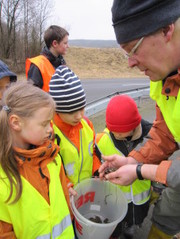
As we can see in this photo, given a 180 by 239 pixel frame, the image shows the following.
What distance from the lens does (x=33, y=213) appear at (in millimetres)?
1660

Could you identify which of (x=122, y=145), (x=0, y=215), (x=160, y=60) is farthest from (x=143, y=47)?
(x=0, y=215)

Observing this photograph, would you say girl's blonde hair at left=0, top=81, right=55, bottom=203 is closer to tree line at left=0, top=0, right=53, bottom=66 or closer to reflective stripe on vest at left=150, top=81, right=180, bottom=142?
reflective stripe on vest at left=150, top=81, right=180, bottom=142

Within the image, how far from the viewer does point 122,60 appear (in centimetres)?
3002

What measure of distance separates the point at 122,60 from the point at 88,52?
454cm

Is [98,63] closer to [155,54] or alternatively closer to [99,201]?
[99,201]

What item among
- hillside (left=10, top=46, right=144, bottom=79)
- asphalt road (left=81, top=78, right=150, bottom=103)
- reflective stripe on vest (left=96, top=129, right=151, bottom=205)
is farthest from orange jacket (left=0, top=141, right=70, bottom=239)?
hillside (left=10, top=46, right=144, bottom=79)

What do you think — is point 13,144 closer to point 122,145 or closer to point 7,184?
point 7,184

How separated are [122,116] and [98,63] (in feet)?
88.3

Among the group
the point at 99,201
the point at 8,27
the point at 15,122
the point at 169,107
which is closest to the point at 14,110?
the point at 15,122

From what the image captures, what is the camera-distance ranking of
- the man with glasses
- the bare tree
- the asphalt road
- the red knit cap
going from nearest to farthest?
the man with glasses → the red knit cap → the asphalt road → the bare tree

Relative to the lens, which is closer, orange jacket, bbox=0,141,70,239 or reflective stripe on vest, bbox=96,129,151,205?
orange jacket, bbox=0,141,70,239

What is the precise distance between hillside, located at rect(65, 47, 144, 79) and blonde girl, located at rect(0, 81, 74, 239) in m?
22.0

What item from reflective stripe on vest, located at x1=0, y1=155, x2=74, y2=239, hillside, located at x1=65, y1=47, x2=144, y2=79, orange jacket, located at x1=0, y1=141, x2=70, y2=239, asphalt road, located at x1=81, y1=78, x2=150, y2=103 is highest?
orange jacket, located at x1=0, y1=141, x2=70, y2=239

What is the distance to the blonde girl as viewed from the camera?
5.38 ft
